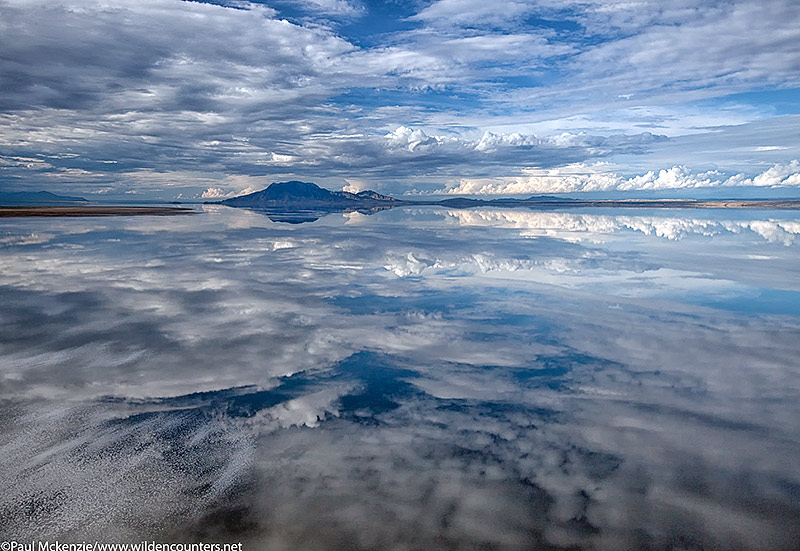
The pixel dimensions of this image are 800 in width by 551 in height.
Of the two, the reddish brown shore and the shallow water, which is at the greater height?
the reddish brown shore

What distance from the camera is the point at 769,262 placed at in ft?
114

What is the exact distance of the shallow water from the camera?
25.6ft

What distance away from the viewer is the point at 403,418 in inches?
440

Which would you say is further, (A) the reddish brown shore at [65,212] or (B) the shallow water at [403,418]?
(A) the reddish brown shore at [65,212]

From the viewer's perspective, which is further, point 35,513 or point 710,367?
point 710,367

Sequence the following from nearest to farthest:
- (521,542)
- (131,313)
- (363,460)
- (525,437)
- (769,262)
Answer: (521,542) < (363,460) < (525,437) < (131,313) < (769,262)

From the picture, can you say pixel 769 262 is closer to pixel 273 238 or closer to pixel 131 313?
pixel 131 313

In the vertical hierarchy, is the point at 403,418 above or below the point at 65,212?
below

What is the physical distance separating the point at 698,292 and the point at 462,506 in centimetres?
2106

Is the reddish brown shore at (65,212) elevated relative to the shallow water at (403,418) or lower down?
elevated

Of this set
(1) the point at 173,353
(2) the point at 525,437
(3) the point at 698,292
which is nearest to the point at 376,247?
(3) the point at 698,292

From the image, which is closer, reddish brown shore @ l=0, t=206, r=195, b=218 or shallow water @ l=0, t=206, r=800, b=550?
shallow water @ l=0, t=206, r=800, b=550

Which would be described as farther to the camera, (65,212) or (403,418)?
(65,212)

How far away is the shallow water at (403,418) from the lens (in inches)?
307
